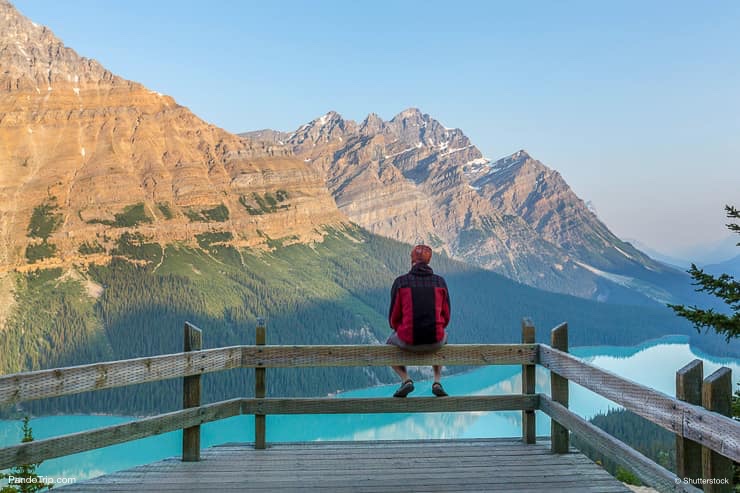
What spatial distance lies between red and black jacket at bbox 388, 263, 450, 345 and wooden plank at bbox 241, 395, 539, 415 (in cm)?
85

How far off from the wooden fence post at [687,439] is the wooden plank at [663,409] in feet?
0.24

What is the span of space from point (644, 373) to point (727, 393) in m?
170

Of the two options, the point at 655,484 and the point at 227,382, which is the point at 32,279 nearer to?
the point at 227,382

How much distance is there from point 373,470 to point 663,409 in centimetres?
340

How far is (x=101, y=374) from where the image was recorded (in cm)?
752

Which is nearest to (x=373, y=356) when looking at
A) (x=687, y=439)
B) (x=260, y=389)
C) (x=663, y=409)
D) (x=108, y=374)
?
(x=260, y=389)

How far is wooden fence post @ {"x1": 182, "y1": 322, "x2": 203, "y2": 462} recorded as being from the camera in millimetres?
8812

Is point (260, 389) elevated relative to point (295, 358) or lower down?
lower down

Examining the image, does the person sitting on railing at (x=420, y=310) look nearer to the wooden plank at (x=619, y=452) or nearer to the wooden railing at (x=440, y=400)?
the wooden railing at (x=440, y=400)

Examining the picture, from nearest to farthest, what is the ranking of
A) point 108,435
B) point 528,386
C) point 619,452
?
1. point 619,452
2. point 108,435
3. point 528,386

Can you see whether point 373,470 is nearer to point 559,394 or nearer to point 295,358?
point 295,358

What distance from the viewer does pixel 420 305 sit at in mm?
9172

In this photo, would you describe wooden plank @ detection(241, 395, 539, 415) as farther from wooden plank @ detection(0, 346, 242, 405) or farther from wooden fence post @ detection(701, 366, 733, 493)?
wooden fence post @ detection(701, 366, 733, 493)

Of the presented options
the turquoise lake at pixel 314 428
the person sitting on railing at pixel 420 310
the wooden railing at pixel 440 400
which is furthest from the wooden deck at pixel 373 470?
the turquoise lake at pixel 314 428
